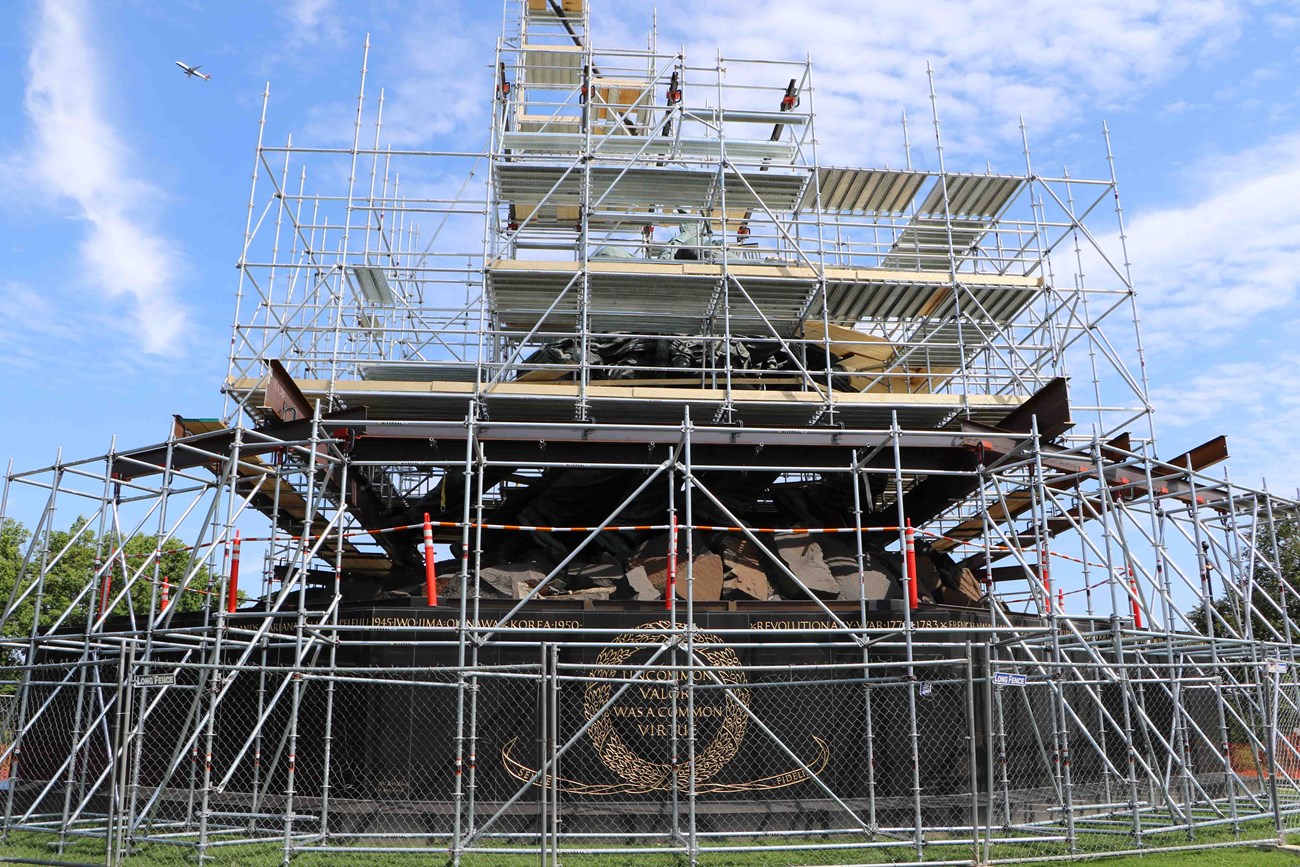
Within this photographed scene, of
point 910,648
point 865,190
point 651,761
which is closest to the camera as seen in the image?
point 910,648

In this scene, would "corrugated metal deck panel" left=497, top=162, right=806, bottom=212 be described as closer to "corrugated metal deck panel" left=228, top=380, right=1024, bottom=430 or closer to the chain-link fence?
"corrugated metal deck panel" left=228, top=380, right=1024, bottom=430

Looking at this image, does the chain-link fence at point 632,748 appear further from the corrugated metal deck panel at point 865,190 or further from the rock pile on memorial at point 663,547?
the corrugated metal deck panel at point 865,190

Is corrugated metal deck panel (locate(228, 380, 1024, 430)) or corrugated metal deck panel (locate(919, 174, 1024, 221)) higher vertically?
corrugated metal deck panel (locate(919, 174, 1024, 221))

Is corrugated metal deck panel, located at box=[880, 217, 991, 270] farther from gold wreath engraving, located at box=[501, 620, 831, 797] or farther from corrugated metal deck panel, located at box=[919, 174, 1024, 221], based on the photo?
Answer: gold wreath engraving, located at box=[501, 620, 831, 797]

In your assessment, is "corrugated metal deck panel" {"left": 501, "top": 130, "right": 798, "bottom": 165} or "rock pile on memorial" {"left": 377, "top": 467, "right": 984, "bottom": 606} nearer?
"rock pile on memorial" {"left": 377, "top": 467, "right": 984, "bottom": 606}

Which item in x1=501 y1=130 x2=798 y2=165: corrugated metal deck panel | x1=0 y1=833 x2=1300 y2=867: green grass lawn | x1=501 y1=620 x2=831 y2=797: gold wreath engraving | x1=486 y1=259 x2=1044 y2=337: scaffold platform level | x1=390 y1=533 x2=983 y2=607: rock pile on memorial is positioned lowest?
x1=0 y1=833 x2=1300 y2=867: green grass lawn

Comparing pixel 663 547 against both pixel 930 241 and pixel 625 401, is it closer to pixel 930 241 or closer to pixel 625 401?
pixel 625 401

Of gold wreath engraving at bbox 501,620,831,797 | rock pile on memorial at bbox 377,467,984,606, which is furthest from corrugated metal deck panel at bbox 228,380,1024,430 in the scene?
gold wreath engraving at bbox 501,620,831,797

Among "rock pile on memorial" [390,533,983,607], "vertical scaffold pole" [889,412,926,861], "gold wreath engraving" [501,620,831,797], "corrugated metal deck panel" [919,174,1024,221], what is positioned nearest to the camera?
"vertical scaffold pole" [889,412,926,861]

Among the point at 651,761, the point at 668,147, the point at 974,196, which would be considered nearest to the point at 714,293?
the point at 668,147

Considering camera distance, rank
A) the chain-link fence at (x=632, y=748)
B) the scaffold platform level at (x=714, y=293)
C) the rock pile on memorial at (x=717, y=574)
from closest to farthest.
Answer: the chain-link fence at (x=632, y=748) → the rock pile on memorial at (x=717, y=574) → the scaffold platform level at (x=714, y=293)

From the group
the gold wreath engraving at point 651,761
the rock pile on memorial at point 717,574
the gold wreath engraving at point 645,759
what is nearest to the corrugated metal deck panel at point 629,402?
the rock pile on memorial at point 717,574

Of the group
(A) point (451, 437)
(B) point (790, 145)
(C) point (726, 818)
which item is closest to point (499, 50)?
(B) point (790, 145)

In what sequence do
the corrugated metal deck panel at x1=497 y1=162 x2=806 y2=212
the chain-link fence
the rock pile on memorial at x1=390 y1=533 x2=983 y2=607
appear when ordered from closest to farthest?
the chain-link fence, the rock pile on memorial at x1=390 y1=533 x2=983 y2=607, the corrugated metal deck panel at x1=497 y1=162 x2=806 y2=212
